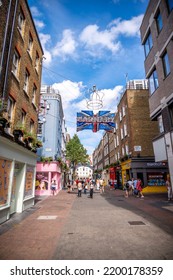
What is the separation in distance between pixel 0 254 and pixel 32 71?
12110mm

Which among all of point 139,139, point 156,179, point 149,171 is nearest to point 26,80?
point 139,139

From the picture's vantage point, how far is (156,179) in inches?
915

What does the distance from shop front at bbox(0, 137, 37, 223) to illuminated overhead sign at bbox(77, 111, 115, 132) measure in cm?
411

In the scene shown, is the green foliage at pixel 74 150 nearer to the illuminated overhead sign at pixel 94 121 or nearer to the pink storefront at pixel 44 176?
the pink storefront at pixel 44 176

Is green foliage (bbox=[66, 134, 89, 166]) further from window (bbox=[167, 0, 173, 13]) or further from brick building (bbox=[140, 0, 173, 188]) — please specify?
window (bbox=[167, 0, 173, 13])

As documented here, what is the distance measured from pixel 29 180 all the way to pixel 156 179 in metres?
18.7

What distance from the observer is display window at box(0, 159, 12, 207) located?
752 cm

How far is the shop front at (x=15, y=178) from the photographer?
763 cm

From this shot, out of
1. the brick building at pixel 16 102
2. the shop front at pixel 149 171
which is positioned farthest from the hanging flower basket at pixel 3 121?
the shop front at pixel 149 171

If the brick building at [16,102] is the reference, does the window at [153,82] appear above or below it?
above

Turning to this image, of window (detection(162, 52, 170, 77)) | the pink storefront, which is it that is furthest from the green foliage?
window (detection(162, 52, 170, 77))

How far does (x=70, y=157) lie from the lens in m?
38.2
